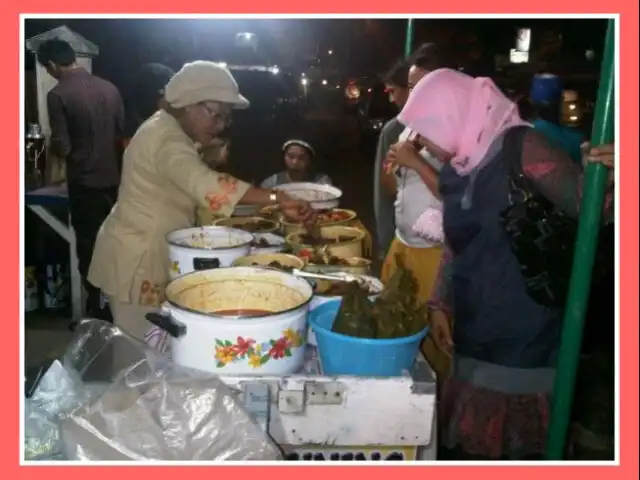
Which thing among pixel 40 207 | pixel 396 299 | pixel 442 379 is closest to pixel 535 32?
pixel 40 207

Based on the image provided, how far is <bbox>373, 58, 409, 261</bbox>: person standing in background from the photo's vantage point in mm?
3646

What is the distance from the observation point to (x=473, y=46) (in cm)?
682

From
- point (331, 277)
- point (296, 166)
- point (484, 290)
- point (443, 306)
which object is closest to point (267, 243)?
point (331, 277)

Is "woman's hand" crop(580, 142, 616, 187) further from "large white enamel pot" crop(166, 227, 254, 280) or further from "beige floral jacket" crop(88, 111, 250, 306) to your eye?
"beige floral jacket" crop(88, 111, 250, 306)

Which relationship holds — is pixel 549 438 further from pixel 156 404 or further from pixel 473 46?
pixel 473 46

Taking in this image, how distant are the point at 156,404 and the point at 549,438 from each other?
1.16 metres

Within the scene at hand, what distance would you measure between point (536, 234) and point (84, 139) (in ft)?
11.6

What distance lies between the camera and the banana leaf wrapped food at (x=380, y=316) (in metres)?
1.68

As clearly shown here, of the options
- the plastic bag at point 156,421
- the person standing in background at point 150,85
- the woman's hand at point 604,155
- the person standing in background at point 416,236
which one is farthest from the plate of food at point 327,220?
the person standing in background at point 150,85

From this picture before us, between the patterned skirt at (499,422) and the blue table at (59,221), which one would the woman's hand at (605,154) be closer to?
the patterned skirt at (499,422)

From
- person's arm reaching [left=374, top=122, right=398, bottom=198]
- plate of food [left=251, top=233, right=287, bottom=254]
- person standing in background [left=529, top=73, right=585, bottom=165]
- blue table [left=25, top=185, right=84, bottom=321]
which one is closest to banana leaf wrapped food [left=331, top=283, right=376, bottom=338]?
plate of food [left=251, top=233, right=287, bottom=254]

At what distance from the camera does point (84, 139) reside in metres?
4.57

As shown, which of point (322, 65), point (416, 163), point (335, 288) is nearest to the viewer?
point (335, 288)

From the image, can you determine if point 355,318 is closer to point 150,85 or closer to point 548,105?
point 548,105
